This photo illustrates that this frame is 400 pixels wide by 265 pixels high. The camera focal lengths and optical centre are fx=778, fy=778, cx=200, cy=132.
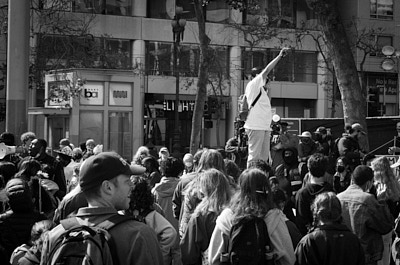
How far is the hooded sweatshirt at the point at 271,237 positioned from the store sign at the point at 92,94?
2301 cm

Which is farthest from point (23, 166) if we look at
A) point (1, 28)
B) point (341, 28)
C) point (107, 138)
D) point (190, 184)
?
point (1, 28)

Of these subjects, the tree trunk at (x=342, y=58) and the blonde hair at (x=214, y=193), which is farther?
the tree trunk at (x=342, y=58)

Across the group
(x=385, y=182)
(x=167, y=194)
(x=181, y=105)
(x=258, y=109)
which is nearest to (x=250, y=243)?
(x=167, y=194)

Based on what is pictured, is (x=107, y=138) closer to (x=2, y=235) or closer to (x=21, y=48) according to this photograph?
(x=21, y=48)

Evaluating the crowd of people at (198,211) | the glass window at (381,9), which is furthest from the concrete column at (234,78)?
the crowd of people at (198,211)

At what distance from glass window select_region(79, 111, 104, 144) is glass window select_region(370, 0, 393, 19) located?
3648 centimetres

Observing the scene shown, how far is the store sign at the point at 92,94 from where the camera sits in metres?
28.8

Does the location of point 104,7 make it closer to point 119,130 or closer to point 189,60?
point 189,60

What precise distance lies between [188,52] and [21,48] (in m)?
38.5

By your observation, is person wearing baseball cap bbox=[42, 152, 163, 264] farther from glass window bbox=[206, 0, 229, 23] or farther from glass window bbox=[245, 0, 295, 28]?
glass window bbox=[206, 0, 229, 23]

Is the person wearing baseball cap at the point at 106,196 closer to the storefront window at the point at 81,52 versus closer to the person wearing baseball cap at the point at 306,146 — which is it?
the person wearing baseball cap at the point at 306,146

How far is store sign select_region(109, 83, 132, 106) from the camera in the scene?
28516mm

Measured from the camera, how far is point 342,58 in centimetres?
1842

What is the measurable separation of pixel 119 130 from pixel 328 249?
25071 mm
